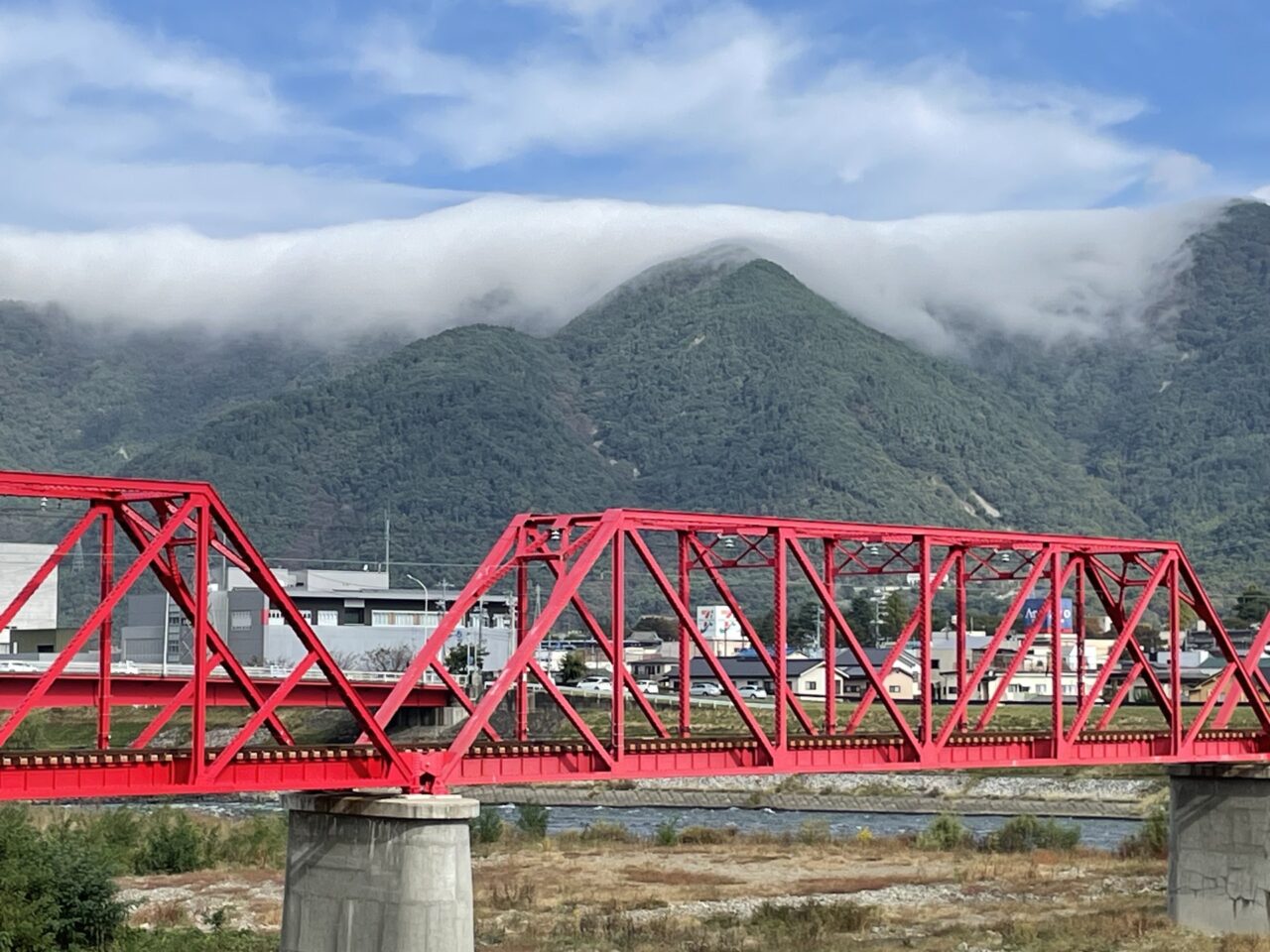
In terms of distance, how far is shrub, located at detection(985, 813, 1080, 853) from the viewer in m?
95.0

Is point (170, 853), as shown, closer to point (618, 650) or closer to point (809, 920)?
point (809, 920)

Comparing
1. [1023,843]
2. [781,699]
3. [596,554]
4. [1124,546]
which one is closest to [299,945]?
[596,554]

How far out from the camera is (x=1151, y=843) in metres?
90.7

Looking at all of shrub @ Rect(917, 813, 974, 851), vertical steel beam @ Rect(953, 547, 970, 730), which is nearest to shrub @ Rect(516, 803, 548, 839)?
shrub @ Rect(917, 813, 974, 851)

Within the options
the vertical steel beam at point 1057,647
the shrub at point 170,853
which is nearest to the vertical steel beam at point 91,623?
the vertical steel beam at point 1057,647

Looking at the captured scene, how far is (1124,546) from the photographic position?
66.8 metres

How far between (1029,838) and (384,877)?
56165 mm

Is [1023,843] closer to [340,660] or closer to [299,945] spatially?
[299,945]

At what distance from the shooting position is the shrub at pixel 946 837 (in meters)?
96.3

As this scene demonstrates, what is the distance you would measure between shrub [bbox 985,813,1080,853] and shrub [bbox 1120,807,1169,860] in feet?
9.45

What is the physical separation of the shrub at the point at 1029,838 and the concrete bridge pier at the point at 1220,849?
27.6 metres

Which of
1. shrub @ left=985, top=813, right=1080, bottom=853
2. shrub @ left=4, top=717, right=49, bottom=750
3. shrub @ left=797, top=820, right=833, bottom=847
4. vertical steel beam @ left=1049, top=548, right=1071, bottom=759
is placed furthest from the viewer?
shrub @ left=4, top=717, right=49, bottom=750

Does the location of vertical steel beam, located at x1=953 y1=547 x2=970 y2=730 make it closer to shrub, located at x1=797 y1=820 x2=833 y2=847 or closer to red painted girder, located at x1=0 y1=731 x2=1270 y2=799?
red painted girder, located at x1=0 y1=731 x2=1270 y2=799

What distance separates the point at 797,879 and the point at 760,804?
4736 cm
